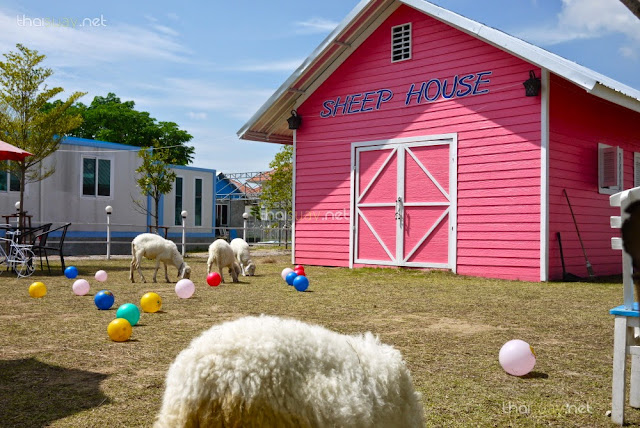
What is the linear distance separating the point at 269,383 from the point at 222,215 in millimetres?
40998

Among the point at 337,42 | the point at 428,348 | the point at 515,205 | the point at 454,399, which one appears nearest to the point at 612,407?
the point at 454,399

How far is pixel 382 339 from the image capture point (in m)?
5.37

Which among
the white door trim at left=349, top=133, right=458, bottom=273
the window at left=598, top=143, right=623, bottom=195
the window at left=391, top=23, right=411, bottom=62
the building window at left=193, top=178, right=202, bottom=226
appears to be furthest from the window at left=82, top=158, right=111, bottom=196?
the window at left=598, top=143, right=623, bottom=195

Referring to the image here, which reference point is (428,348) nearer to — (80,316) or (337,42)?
(80,316)

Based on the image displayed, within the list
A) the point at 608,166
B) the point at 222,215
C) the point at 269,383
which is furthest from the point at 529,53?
the point at 222,215

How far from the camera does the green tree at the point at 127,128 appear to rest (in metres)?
51.0

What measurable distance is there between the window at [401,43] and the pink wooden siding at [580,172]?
3.61 m

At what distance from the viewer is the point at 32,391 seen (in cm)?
370

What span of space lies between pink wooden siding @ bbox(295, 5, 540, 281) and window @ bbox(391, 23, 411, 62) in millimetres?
145

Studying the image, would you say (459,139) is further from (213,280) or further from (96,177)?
(96,177)

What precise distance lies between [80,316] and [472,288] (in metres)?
6.37

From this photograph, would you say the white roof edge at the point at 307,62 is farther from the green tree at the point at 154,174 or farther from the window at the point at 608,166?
the window at the point at 608,166

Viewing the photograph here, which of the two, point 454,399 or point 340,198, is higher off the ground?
point 340,198

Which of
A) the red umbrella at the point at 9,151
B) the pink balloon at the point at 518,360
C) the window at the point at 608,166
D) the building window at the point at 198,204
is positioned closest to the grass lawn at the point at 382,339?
the pink balloon at the point at 518,360
